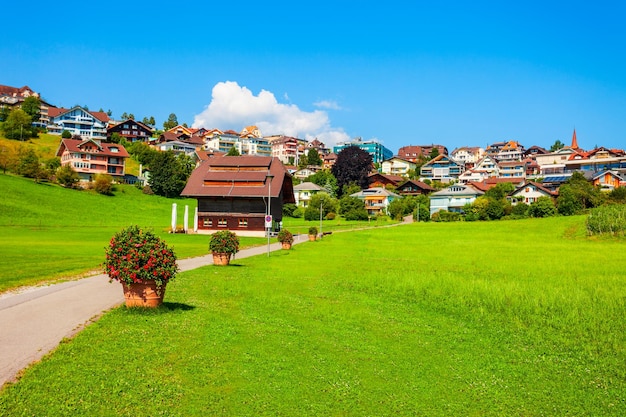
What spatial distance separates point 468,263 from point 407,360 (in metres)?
21.7

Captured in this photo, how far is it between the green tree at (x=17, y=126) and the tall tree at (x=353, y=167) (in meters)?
78.5

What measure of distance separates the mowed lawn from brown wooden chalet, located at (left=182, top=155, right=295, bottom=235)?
41.0m

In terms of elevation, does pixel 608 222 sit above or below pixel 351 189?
below

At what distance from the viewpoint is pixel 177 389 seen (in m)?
7.91

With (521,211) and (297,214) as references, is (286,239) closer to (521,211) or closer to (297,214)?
(521,211)

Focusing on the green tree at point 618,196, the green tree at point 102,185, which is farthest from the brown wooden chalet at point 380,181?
the green tree at point 102,185

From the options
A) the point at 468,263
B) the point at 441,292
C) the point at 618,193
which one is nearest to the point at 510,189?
the point at 618,193

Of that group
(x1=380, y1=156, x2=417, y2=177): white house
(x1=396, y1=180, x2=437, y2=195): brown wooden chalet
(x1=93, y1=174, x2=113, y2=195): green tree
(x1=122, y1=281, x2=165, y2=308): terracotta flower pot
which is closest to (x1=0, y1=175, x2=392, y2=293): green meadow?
(x1=93, y1=174, x2=113, y2=195): green tree

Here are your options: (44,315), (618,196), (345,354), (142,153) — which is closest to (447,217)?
(618,196)

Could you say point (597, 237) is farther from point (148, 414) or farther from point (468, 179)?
point (468, 179)

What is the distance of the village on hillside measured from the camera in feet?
204

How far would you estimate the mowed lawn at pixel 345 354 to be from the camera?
7648 mm

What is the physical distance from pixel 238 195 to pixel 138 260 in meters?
48.6

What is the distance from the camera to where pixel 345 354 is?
10203mm
